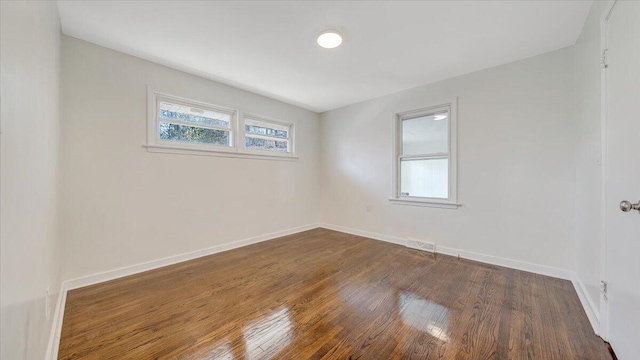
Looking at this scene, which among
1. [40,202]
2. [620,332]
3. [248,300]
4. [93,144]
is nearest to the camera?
[40,202]

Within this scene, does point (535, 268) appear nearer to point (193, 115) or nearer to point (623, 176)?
point (623, 176)

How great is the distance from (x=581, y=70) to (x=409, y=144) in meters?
1.97

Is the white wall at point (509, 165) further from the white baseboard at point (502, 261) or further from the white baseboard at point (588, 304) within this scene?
the white baseboard at point (588, 304)

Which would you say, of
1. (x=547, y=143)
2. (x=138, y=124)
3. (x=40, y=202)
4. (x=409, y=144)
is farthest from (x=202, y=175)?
(x=547, y=143)

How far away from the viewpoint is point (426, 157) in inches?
142

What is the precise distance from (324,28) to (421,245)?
3095 millimetres

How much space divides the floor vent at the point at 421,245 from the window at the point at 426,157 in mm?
569

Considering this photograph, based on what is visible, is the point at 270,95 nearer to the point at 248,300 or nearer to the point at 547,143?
the point at 248,300

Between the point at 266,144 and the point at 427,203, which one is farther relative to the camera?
the point at 266,144

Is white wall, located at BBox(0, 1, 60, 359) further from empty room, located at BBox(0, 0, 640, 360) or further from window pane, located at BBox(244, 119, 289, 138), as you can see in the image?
window pane, located at BBox(244, 119, 289, 138)

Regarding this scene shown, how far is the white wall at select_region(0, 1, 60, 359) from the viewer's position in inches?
29.4

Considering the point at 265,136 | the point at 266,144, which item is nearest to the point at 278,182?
the point at 266,144

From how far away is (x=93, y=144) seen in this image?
95.8 inches

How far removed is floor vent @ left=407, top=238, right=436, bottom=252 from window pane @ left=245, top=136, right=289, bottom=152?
2710 mm
